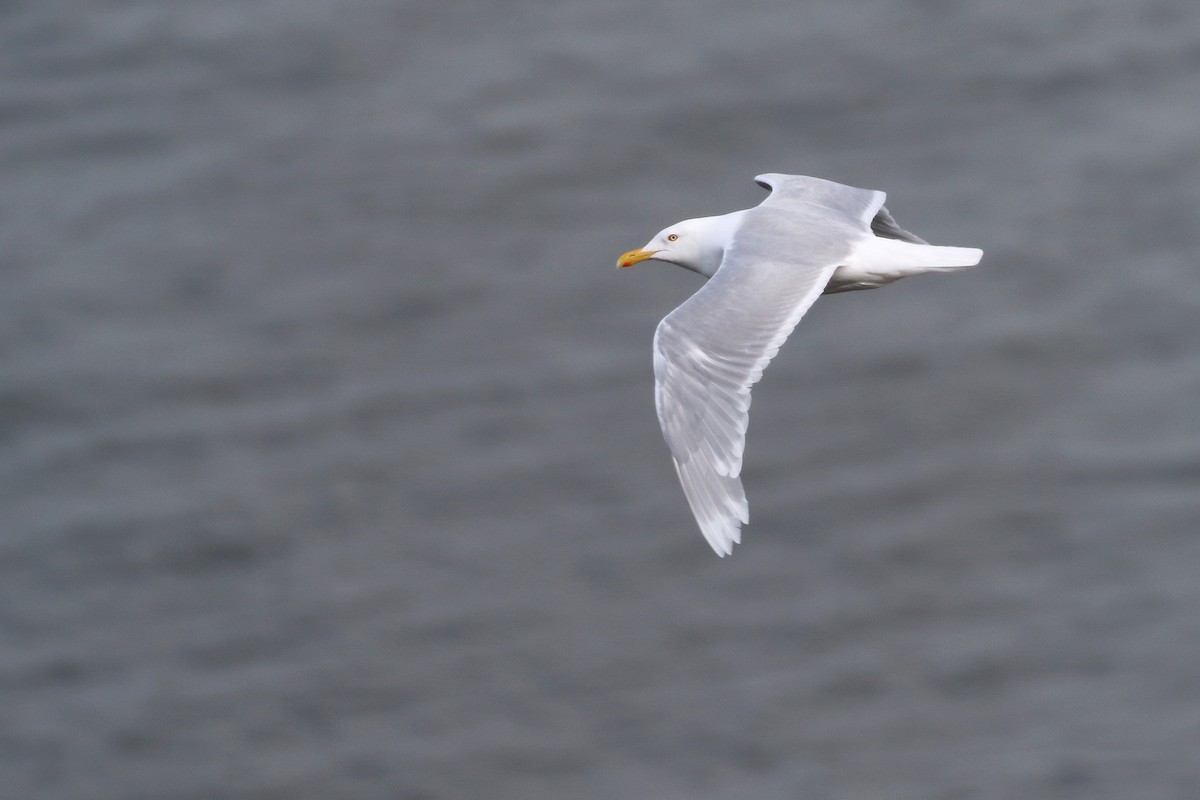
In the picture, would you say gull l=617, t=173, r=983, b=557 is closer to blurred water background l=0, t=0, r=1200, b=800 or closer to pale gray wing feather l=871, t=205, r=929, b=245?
pale gray wing feather l=871, t=205, r=929, b=245

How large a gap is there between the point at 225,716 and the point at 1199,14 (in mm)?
13844

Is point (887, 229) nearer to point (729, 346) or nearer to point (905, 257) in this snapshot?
point (905, 257)

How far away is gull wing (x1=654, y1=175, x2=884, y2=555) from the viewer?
9.35 meters

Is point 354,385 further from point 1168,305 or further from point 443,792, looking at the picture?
point 1168,305

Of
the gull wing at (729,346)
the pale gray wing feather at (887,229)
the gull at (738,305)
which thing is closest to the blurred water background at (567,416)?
the pale gray wing feather at (887,229)

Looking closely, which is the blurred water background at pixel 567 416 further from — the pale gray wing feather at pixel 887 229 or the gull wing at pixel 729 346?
the gull wing at pixel 729 346

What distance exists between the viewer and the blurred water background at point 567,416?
1909 centimetres

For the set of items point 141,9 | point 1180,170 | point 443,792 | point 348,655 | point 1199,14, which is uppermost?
point 141,9

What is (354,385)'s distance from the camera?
835 inches

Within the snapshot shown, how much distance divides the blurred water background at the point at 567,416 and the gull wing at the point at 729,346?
29.9ft

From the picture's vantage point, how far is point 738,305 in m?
9.84

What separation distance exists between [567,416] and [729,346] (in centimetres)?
1080

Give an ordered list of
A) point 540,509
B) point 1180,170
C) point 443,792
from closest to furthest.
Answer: point 443,792 < point 540,509 < point 1180,170

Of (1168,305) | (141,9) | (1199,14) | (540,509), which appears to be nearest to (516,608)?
(540,509)
